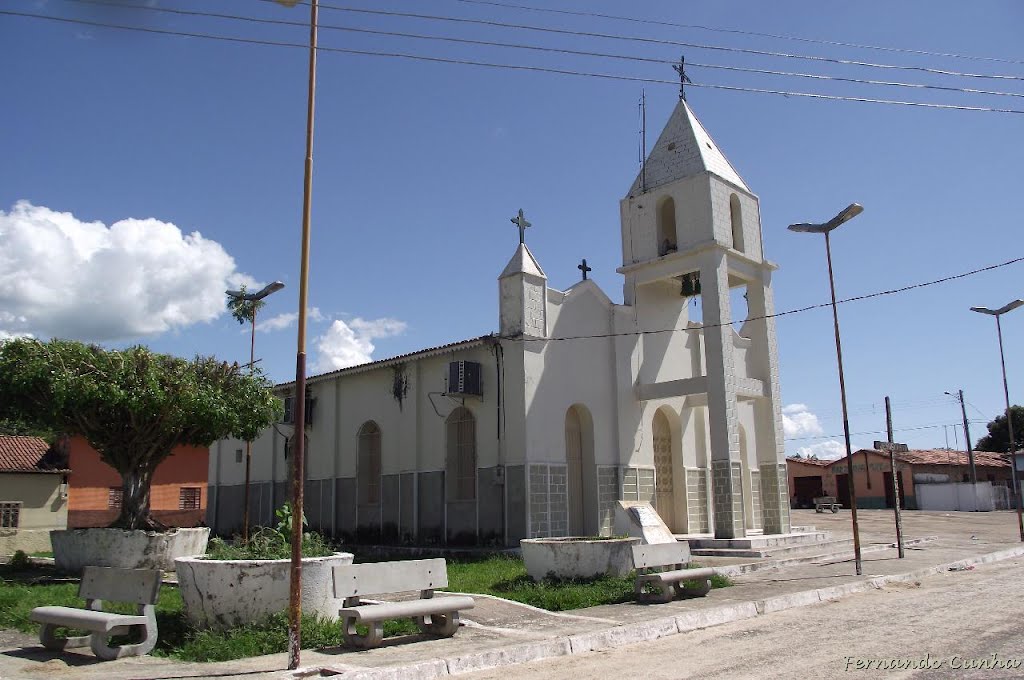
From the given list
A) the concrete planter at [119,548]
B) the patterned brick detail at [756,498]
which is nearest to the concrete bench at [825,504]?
the patterned brick detail at [756,498]

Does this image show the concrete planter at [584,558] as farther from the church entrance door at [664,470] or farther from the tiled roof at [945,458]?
the tiled roof at [945,458]

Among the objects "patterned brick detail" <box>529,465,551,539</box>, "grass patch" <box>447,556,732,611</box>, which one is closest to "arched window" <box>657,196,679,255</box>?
"patterned brick detail" <box>529,465,551,539</box>

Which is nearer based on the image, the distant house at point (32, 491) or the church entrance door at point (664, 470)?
the church entrance door at point (664, 470)

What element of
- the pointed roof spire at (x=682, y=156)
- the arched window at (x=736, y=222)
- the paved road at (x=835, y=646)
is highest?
the pointed roof spire at (x=682, y=156)

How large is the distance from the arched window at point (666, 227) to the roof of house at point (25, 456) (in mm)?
22318

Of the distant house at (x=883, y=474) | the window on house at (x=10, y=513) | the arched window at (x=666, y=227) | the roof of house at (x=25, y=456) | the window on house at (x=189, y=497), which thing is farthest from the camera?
the distant house at (x=883, y=474)

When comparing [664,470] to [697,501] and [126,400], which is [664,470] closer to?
[697,501]

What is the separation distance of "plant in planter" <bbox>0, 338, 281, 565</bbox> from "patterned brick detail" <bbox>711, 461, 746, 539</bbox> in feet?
37.3

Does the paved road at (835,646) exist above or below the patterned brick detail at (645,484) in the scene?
below

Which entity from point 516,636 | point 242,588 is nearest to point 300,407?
point 242,588

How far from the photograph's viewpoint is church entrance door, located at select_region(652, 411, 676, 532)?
76.4 ft

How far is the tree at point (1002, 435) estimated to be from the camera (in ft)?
227

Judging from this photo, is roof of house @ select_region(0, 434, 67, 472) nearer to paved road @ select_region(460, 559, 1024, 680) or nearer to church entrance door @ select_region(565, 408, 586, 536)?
church entrance door @ select_region(565, 408, 586, 536)

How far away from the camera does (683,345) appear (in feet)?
80.7
